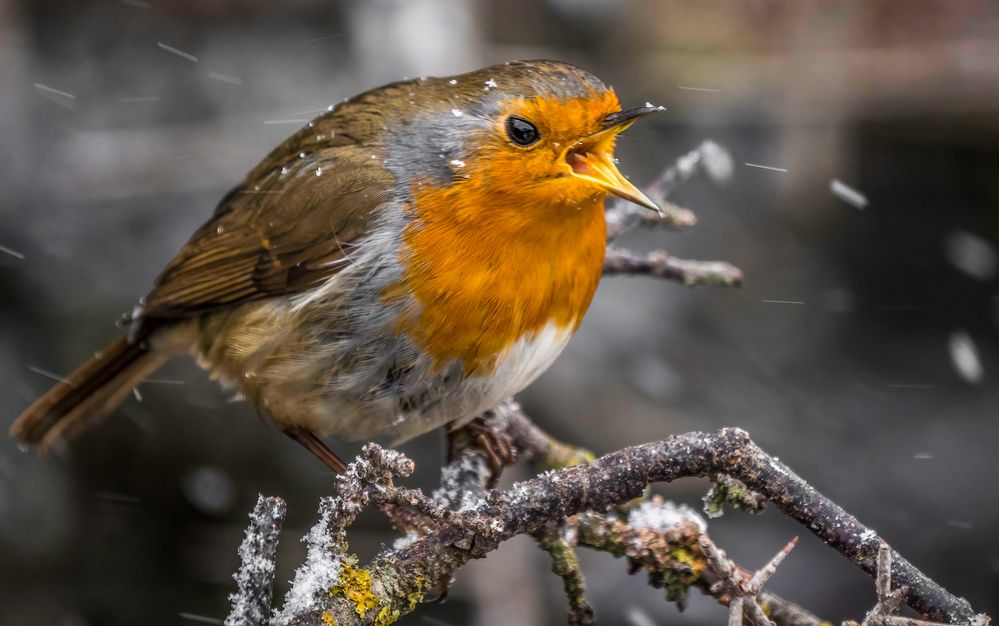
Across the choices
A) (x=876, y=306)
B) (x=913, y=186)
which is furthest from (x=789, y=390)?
(x=913, y=186)

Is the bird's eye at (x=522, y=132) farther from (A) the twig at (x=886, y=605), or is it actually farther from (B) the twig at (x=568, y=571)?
(A) the twig at (x=886, y=605)

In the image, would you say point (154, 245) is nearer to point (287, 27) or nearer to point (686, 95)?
point (287, 27)

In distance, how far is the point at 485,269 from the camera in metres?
2.66

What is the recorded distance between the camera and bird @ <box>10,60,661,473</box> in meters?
2.64

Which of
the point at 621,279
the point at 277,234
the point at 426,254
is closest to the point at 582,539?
the point at 426,254

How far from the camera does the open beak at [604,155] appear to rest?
Result: 254cm

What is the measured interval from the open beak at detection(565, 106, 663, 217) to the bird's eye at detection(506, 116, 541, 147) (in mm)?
88

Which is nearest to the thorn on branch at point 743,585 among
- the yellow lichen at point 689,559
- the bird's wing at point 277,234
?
the yellow lichen at point 689,559

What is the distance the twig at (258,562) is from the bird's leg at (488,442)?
125cm

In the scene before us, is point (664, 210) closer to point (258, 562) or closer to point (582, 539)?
point (582, 539)

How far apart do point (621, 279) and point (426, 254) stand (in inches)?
119

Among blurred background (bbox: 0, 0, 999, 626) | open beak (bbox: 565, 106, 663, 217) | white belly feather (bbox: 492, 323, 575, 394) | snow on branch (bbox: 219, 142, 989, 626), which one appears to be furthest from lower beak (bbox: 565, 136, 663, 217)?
blurred background (bbox: 0, 0, 999, 626)

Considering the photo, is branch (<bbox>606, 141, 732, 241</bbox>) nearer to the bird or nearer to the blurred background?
the bird

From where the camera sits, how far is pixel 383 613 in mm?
1913
